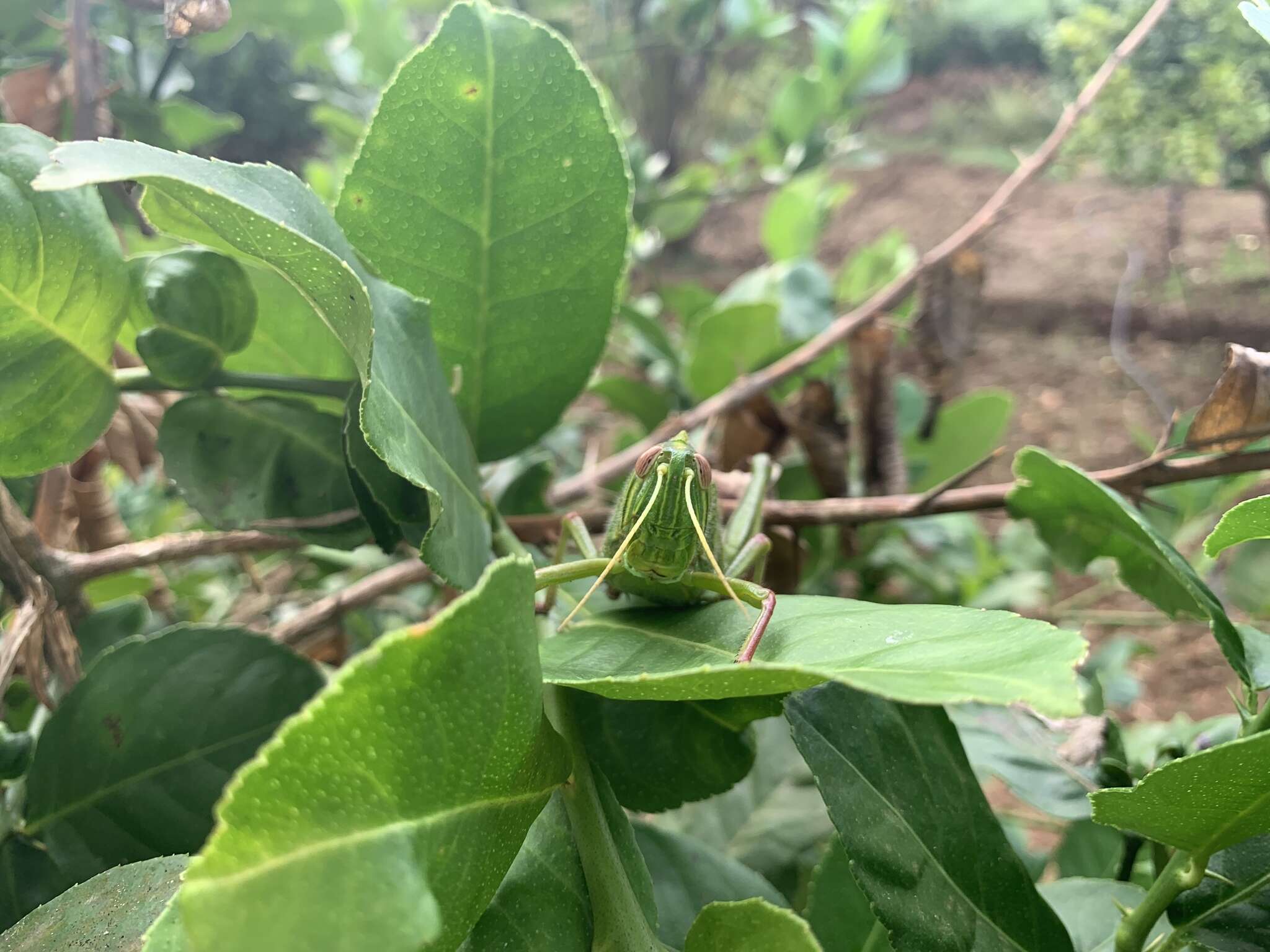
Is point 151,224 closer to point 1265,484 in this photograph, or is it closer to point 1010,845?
point 1010,845

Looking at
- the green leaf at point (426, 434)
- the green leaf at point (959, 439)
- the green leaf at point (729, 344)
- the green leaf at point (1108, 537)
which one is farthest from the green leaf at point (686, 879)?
the green leaf at point (959, 439)

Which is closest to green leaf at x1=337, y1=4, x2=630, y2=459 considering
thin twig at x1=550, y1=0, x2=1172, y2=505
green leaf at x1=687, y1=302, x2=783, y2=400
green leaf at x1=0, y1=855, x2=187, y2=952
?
green leaf at x1=0, y1=855, x2=187, y2=952

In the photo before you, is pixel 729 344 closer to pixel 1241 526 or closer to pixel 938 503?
pixel 938 503

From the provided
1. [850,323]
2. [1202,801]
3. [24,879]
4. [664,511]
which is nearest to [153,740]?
[24,879]

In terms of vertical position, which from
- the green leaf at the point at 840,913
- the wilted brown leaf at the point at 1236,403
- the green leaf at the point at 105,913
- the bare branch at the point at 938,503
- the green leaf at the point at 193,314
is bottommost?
the green leaf at the point at 840,913

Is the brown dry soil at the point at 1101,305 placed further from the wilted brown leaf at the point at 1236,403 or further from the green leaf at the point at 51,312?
the green leaf at the point at 51,312

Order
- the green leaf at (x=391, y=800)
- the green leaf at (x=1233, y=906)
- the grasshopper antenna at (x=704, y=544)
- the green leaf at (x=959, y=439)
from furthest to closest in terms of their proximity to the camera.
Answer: the green leaf at (x=959, y=439) < the grasshopper antenna at (x=704, y=544) < the green leaf at (x=1233, y=906) < the green leaf at (x=391, y=800)

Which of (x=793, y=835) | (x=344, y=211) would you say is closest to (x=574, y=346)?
(x=344, y=211)
